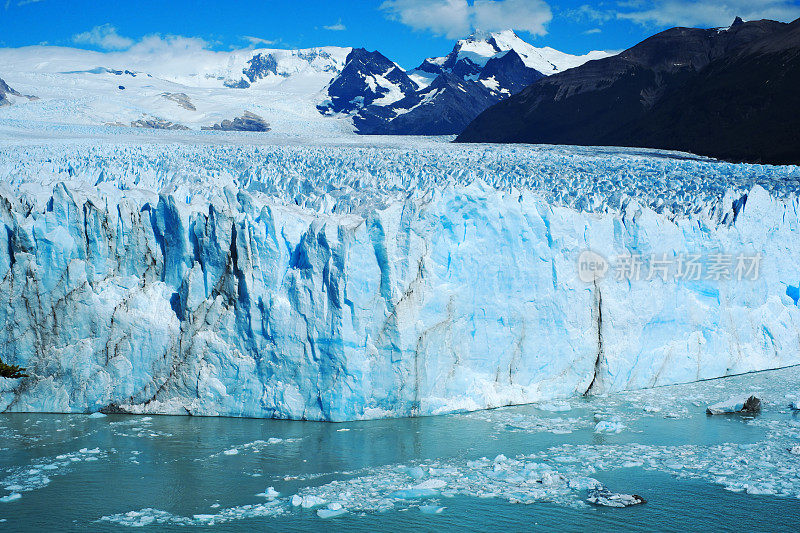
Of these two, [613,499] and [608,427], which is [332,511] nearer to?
[613,499]

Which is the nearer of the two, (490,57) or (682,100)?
(682,100)

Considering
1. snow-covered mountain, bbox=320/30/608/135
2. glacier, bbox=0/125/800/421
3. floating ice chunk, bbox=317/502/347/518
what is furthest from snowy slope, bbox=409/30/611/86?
floating ice chunk, bbox=317/502/347/518

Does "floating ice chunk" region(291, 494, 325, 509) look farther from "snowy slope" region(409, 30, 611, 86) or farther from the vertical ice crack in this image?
"snowy slope" region(409, 30, 611, 86)

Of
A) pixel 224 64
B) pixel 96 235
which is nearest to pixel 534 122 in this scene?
pixel 96 235

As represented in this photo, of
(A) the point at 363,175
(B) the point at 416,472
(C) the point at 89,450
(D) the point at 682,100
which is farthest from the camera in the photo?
(D) the point at 682,100

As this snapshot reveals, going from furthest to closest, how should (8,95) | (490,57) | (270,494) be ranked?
(490,57) → (8,95) → (270,494)

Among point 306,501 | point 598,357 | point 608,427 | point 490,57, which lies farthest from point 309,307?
point 490,57

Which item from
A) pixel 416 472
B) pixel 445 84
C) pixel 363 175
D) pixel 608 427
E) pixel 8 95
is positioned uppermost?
pixel 445 84

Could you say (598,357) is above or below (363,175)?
below
